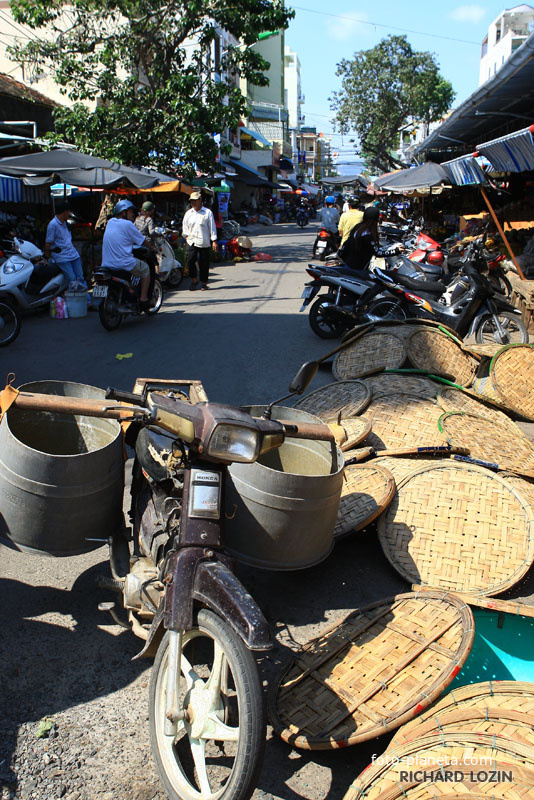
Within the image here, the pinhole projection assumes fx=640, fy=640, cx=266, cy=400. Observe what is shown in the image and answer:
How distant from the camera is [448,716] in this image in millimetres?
1946

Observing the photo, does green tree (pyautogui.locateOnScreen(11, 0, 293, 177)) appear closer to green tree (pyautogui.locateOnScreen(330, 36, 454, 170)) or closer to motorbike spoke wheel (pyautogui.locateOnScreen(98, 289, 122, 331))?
motorbike spoke wheel (pyautogui.locateOnScreen(98, 289, 122, 331))

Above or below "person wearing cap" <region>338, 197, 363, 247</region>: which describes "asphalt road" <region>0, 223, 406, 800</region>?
below

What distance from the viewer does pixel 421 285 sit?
28.9 feet

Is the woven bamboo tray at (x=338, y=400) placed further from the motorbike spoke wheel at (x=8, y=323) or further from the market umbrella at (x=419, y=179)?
the market umbrella at (x=419, y=179)

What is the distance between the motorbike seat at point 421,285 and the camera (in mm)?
8656

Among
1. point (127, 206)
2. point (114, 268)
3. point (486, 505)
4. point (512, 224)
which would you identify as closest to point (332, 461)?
point (486, 505)

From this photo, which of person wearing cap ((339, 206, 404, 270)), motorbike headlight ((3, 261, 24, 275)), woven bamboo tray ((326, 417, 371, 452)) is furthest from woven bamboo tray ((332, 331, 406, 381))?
motorbike headlight ((3, 261, 24, 275))

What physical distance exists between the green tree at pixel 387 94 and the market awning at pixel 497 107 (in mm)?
27076

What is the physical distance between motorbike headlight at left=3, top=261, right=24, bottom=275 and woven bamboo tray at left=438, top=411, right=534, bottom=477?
22.7ft

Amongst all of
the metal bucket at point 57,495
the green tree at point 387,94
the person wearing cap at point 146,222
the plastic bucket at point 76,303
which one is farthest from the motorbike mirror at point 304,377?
the green tree at point 387,94

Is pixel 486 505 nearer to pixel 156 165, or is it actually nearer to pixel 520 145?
pixel 520 145

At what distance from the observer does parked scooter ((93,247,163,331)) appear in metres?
8.97

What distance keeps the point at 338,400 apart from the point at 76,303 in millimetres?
6623

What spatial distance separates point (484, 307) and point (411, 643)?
20.4 feet
